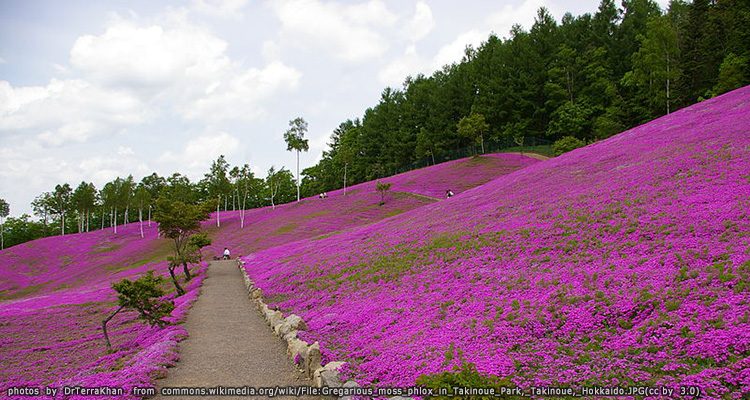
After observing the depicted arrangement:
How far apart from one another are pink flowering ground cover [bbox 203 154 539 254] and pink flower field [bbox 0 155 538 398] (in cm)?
20

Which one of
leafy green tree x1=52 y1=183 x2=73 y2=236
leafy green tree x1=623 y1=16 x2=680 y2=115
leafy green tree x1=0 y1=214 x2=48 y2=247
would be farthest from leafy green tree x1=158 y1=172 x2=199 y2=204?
leafy green tree x1=623 y1=16 x2=680 y2=115

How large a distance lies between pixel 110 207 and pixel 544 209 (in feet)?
309

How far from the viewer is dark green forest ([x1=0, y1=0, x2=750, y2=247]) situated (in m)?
61.3

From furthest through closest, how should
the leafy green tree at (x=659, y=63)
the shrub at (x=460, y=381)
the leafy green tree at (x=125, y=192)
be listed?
the leafy green tree at (x=125, y=192)
the leafy green tree at (x=659, y=63)
the shrub at (x=460, y=381)

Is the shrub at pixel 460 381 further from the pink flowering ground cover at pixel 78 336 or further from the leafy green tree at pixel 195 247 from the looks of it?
the leafy green tree at pixel 195 247

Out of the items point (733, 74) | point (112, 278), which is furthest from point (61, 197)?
point (733, 74)

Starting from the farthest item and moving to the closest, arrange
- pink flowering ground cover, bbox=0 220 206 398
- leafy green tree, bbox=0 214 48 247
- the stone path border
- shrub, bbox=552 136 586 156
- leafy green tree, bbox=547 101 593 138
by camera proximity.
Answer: leafy green tree, bbox=0 214 48 247
leafy green tree, bbox=547 101 593 138
shrub, bbox=552 136 586 156
pink flowering ground cover, bbox=0 220 206 398
the stone path border

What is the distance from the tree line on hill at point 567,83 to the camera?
60.8 metres

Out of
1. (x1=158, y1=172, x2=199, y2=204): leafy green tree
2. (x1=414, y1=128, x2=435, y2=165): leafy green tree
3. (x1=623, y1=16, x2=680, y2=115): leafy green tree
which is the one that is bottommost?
(x1=158, y1=172, x2=199, y2=204): leafy green tree

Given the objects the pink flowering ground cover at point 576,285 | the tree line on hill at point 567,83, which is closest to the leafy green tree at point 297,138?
the tree line on hill at point 567,83

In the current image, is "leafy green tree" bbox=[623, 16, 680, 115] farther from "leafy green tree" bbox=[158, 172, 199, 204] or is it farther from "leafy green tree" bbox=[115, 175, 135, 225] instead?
"leafy green tree" bbox=[115, 175, 135, 225]

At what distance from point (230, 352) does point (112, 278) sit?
1509 inches

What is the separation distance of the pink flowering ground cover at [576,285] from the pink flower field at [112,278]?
6.35 metres

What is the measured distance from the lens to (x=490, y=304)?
1338 cm
